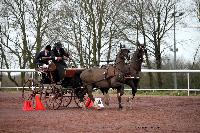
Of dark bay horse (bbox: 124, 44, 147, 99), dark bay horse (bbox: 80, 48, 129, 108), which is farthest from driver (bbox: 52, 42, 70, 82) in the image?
dark bay horse (bbox: 124, 44, 147, 99)

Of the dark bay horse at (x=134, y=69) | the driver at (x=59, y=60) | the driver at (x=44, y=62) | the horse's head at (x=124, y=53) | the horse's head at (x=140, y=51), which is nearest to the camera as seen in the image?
the horse's head at (x=124, y=53)

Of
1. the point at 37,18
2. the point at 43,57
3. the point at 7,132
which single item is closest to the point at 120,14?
the point at 37,18

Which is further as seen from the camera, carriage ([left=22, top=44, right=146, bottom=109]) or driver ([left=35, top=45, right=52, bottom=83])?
driver ([left=35, top=45, right=52, bottom=83])

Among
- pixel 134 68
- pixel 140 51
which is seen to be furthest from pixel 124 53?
pixel 134 68

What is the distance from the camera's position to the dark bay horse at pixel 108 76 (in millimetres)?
20000

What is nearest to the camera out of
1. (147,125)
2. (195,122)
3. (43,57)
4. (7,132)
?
(7,132)

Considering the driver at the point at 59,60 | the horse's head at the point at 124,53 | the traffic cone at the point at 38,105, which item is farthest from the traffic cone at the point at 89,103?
the horse's head at the point at 124,53

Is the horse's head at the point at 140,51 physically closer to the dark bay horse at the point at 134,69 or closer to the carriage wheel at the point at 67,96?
the dark bay horse at the point at 134,69

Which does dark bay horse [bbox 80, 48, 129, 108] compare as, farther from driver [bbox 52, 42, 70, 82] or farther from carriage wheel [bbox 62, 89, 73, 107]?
driver [bbox 52, 42, 70, 82]

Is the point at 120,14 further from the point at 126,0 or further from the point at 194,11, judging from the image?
the point at 194,11

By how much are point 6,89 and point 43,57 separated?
22212 mm

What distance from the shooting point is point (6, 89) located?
138 feet

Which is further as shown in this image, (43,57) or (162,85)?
(162,85)

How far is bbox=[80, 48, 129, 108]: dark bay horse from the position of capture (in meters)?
20.0
